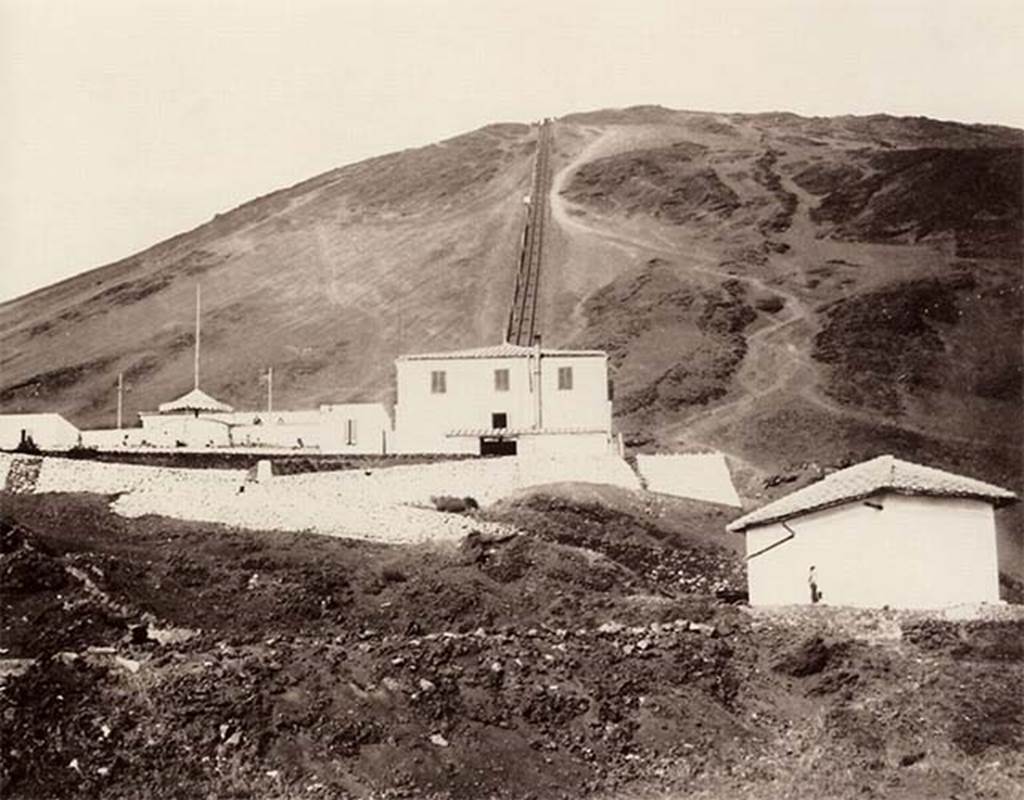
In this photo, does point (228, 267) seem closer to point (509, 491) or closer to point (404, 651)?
point (509, 491)

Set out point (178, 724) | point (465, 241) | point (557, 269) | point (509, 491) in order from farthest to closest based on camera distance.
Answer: point (465, 241)
point (557, 269)
point (509, 491)
point (178, 724)

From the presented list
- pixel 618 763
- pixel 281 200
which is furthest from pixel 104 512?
pixel 281 200

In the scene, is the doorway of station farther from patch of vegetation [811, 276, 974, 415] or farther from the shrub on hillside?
patch of vegetation [811, 276, 974, 415]

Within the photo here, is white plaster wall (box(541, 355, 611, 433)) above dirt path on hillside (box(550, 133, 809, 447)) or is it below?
below

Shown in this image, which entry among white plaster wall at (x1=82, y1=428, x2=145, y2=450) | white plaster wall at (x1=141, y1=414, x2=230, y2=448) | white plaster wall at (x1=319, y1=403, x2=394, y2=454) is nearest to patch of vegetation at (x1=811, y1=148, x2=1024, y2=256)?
white plaster wall at (x1=319, y1=403, x2=394, y2=454)

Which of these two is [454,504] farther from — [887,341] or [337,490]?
[887,341]

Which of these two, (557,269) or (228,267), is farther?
(228,267)
